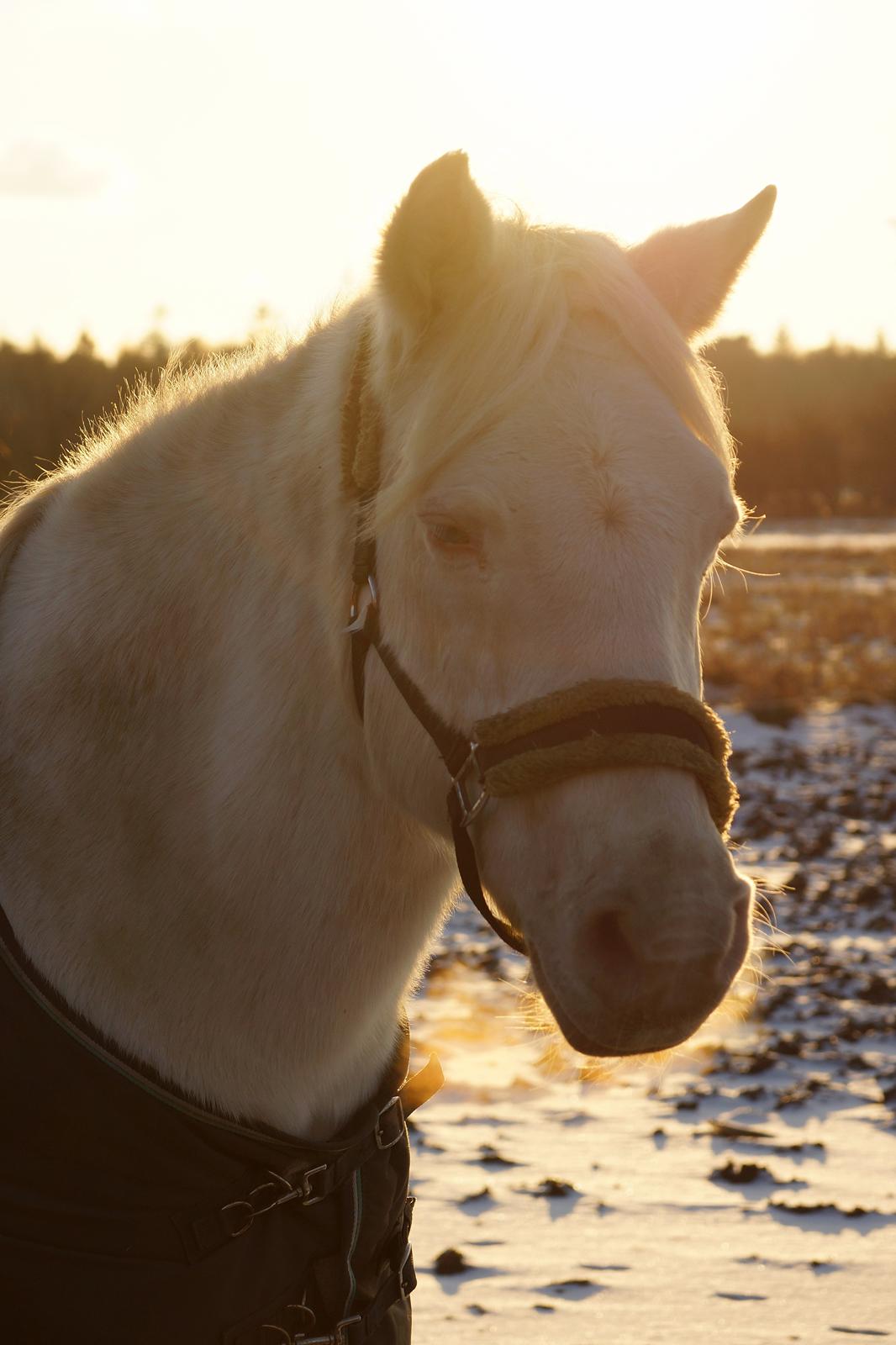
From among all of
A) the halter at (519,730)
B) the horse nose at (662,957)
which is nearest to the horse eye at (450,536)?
the halter at (519,730)

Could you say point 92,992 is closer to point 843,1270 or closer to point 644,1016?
point 644,1016

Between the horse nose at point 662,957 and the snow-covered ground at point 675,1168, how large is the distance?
0.52m

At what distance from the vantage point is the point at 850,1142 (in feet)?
15.3

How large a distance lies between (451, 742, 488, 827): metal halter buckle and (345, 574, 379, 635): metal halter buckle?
0.30m

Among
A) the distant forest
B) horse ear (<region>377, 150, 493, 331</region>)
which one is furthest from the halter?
the distant forest

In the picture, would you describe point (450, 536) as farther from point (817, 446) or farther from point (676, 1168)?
point (817, 446)

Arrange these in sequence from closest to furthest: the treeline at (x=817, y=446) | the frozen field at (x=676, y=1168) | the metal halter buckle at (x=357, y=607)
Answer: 1. the metal halter buckle at (x=357, y=607)
2. the frozen field at (x=676, y=1168)
3. the treeline at (x=817, y=446)

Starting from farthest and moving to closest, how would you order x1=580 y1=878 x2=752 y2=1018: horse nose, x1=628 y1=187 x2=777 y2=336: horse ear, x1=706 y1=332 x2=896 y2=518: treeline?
x1=706 y1=332 x2=896 y2=518: treeline → x1=628 y1=187 x2=777 y2=336: horse ear → x1=580 y1=878 x2=752 y2=1018: horse nose

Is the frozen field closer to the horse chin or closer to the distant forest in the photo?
the horse chin

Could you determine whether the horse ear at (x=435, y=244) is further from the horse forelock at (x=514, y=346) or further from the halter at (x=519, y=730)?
the halter at (x=519, y=730)

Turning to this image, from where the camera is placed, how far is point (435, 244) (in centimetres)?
222

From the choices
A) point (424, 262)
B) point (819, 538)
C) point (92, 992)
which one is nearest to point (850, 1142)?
point (92, 992)

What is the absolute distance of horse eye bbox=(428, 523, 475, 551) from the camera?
82.5 inches

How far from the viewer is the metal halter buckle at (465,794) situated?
210 cm
